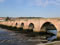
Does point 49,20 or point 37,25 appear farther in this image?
point 37,25

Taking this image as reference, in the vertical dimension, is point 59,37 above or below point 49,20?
below

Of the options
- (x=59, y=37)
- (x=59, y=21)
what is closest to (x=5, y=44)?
(x=59, y=37)

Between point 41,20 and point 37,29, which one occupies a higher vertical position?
point 41,20

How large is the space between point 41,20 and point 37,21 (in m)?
3.35

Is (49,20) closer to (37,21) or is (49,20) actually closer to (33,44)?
(37,21)

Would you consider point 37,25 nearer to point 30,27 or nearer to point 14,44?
point 30,27

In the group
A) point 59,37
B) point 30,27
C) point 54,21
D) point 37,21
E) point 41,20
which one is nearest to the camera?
point 59,37

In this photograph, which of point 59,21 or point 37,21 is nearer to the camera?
point 59,21

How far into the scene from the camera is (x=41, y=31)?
4225 centimetres

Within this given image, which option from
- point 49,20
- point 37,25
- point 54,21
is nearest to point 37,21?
point 37,25

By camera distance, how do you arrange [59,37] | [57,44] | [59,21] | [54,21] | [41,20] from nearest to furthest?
[57,44]
[59,37]
[59,21]
[54,21]
[41,20]

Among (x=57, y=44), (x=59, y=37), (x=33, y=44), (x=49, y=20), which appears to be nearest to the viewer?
(x=57, y=44)

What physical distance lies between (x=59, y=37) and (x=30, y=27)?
27.1 m

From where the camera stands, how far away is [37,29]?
43.5 meters
